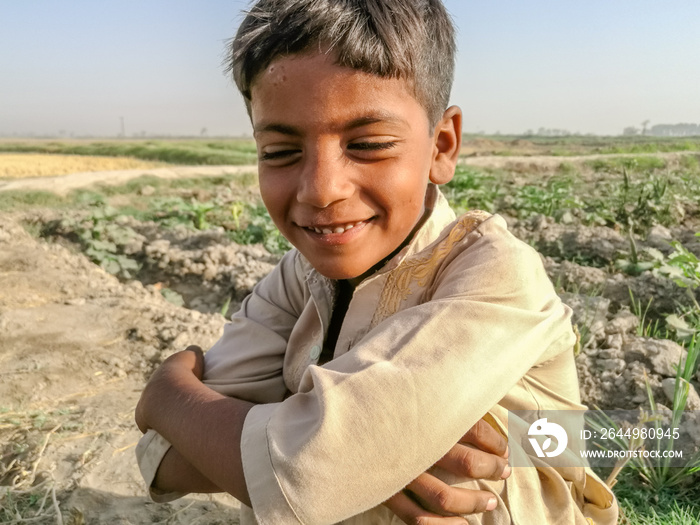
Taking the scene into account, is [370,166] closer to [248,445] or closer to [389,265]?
[389,265]

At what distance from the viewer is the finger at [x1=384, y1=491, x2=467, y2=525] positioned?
3.11 ft

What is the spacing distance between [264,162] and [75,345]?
2103 mm

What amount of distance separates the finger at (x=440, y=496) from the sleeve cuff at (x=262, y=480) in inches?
8.2

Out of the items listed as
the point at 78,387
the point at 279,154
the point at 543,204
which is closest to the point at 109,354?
the point at 78,387

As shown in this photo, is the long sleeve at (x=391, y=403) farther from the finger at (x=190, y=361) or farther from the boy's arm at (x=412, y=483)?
the finger at (x=190, y=361)

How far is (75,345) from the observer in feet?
9.32

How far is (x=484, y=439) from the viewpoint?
1.00 metres

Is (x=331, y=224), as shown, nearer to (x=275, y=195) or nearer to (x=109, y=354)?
(x=275, y=195)

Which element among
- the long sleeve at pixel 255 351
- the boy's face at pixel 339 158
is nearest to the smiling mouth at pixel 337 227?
the boy's face at pixel 339 158

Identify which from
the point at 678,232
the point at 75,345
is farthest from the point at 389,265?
the point at 678,232

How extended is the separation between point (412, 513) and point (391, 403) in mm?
223

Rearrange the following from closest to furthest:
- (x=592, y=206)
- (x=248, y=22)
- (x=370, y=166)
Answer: (x=370, y=166) < (x=248, y=22) < (x=592, y=206)

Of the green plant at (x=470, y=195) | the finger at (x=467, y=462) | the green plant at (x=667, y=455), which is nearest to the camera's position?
the finger at (x=467, y=462)

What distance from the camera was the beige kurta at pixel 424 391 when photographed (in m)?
0.86
